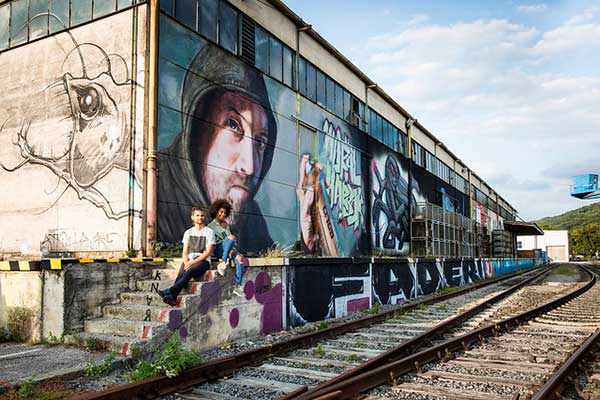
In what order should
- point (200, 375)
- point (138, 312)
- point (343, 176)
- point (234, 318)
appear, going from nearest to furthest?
point (200, 375)
point (138, 312)
point (234, 318)
point (343, 176)

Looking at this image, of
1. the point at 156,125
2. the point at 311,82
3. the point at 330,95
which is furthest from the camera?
the point at 330,95

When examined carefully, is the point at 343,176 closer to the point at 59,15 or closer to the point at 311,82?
the point at 311,82

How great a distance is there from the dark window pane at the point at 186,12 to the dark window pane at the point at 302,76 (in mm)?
5890

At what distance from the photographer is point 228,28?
14.5 m

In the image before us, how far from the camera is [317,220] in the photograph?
734 inches

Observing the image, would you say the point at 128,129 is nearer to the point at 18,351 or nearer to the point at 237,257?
the point at 237,257

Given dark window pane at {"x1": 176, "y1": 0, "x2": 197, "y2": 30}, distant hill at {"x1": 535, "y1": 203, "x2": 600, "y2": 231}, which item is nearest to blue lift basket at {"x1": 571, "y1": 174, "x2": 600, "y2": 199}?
dark window pane at {"x1": 176, "y1": 0, "x2": 197, "y2": 30}

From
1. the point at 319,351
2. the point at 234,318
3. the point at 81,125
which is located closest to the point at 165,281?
the point at 234,318

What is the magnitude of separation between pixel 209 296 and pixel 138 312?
109cm

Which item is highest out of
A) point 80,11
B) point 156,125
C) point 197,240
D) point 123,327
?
point 80,11

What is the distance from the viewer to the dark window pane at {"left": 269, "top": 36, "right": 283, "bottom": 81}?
653 inches

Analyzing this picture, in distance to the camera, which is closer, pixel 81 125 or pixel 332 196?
pixel 81 125

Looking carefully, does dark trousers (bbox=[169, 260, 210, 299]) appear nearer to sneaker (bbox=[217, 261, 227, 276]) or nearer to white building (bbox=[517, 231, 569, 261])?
sneaker (bbox=[217, 261, 227, 276])

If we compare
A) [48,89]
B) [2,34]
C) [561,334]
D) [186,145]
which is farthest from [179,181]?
[561,334]
